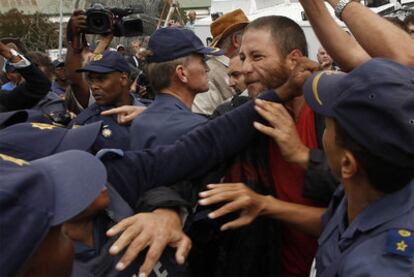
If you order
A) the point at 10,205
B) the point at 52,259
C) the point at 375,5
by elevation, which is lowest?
the point at 375,5

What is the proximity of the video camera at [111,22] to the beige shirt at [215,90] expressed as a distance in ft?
2.32

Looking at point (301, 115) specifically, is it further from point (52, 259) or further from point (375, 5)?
point (375, 5)

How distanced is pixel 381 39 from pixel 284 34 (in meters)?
0.52

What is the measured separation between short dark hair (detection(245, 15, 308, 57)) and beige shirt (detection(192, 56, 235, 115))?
1.67 m

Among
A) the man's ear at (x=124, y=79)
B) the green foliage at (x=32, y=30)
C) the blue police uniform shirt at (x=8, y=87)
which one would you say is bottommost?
the green foliage at (x=32, y=30)

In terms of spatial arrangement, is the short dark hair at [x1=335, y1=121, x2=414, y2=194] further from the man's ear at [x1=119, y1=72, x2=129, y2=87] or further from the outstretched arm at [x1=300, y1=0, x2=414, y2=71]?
the man's ear at [x1=119, y1=72, x2=129, y2=87]

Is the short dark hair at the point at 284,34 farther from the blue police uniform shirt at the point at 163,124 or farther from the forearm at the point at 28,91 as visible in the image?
the forearm at the point at 28,91

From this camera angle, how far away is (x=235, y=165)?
1865 millimetres

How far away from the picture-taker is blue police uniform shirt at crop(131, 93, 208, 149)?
2006mm

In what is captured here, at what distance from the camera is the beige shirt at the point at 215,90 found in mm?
3752

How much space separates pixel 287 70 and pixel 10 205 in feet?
4.50

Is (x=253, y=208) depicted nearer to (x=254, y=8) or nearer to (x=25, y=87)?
(x=25, y=87)

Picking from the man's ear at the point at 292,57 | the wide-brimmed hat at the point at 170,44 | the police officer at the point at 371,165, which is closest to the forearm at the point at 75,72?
the wide-brimmed hat at the point at 170,44

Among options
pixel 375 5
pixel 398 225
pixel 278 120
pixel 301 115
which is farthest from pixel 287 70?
pixel 375 5
